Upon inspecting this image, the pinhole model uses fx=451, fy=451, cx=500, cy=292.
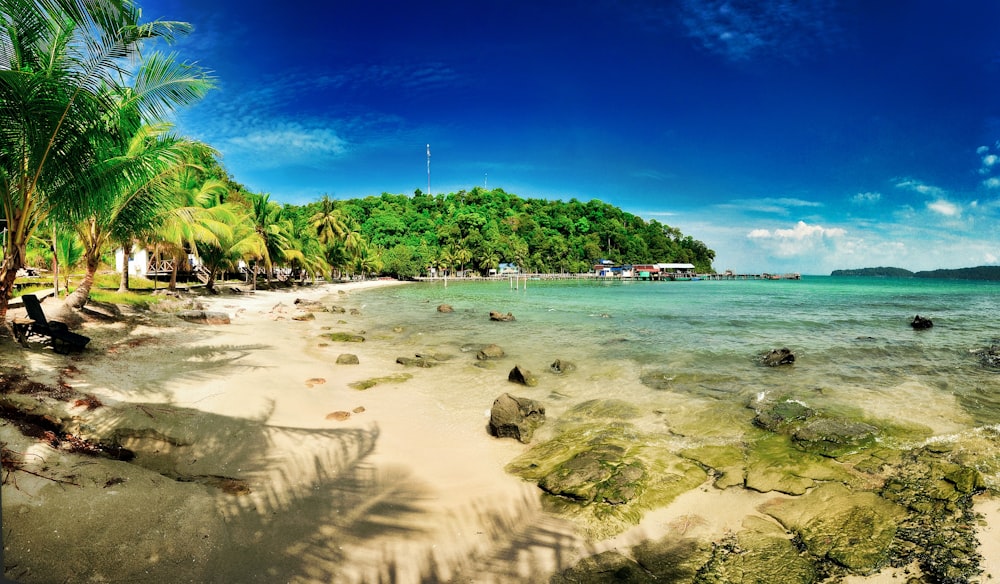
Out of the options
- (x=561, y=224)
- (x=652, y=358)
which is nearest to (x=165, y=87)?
(x=652, y=358)

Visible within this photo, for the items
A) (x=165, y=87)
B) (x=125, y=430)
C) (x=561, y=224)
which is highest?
(x=561, y=224)

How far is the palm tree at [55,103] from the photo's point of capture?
6457mm

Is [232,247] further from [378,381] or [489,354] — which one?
[378,381]

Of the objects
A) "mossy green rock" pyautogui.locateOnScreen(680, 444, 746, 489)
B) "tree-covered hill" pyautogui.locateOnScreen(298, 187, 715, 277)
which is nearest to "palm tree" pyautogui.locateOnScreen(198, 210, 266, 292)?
"mossy green rock" pyautogui.locateOnScreen(680, 444, 746, 489)

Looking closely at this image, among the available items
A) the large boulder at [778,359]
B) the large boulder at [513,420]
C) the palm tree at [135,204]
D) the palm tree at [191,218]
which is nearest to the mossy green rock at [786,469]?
the large boulder at [513,420]

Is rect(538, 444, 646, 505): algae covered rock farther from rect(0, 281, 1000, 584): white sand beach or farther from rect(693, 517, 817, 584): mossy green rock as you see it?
rect(693, 517, 817, 584): mossy green rock

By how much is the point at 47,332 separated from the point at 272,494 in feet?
22.6

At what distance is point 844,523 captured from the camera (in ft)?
15.8

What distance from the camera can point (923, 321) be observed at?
23.2 metres

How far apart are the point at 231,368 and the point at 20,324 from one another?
137 inches

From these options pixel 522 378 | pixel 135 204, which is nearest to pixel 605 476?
pixel 522 378

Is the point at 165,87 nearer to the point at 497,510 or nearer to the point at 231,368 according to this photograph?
the point at 231,368

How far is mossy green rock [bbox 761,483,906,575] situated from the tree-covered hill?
79.3 metres

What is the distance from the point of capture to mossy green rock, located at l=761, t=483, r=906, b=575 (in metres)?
4.36
